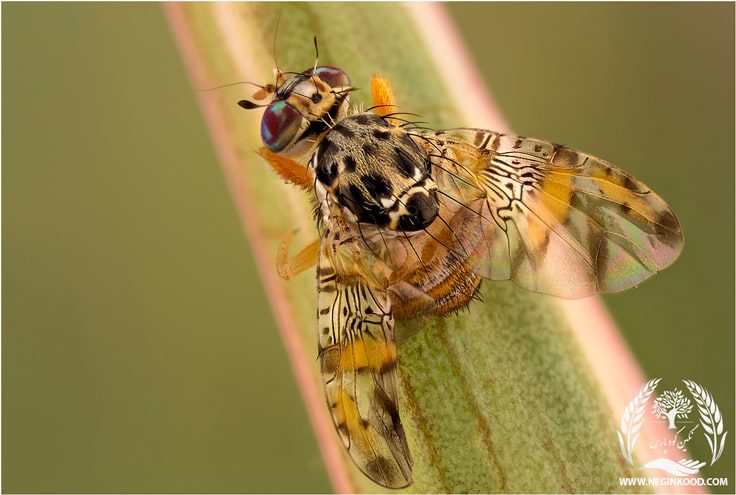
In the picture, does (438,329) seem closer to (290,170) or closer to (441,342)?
(441,342)

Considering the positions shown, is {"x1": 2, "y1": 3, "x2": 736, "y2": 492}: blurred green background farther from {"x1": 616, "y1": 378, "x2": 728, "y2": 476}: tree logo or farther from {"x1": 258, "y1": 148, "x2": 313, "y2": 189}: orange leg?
{"x1": 258, "y1": 148, "x2": 313, "y2": 189}: orange leg

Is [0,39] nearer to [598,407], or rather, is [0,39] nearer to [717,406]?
[598,407]

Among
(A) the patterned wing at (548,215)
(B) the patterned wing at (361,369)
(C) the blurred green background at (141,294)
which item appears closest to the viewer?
(B) the patterned wing at (361,369)

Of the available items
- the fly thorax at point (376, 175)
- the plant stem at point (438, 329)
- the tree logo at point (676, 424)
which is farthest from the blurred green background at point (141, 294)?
the fly thorax at point (376, 175)

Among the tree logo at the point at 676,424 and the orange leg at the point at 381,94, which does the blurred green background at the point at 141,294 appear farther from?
the orange leg at the point at 381,94

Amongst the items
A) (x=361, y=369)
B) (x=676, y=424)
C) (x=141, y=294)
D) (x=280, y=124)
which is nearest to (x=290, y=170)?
(x=280, y=124)
